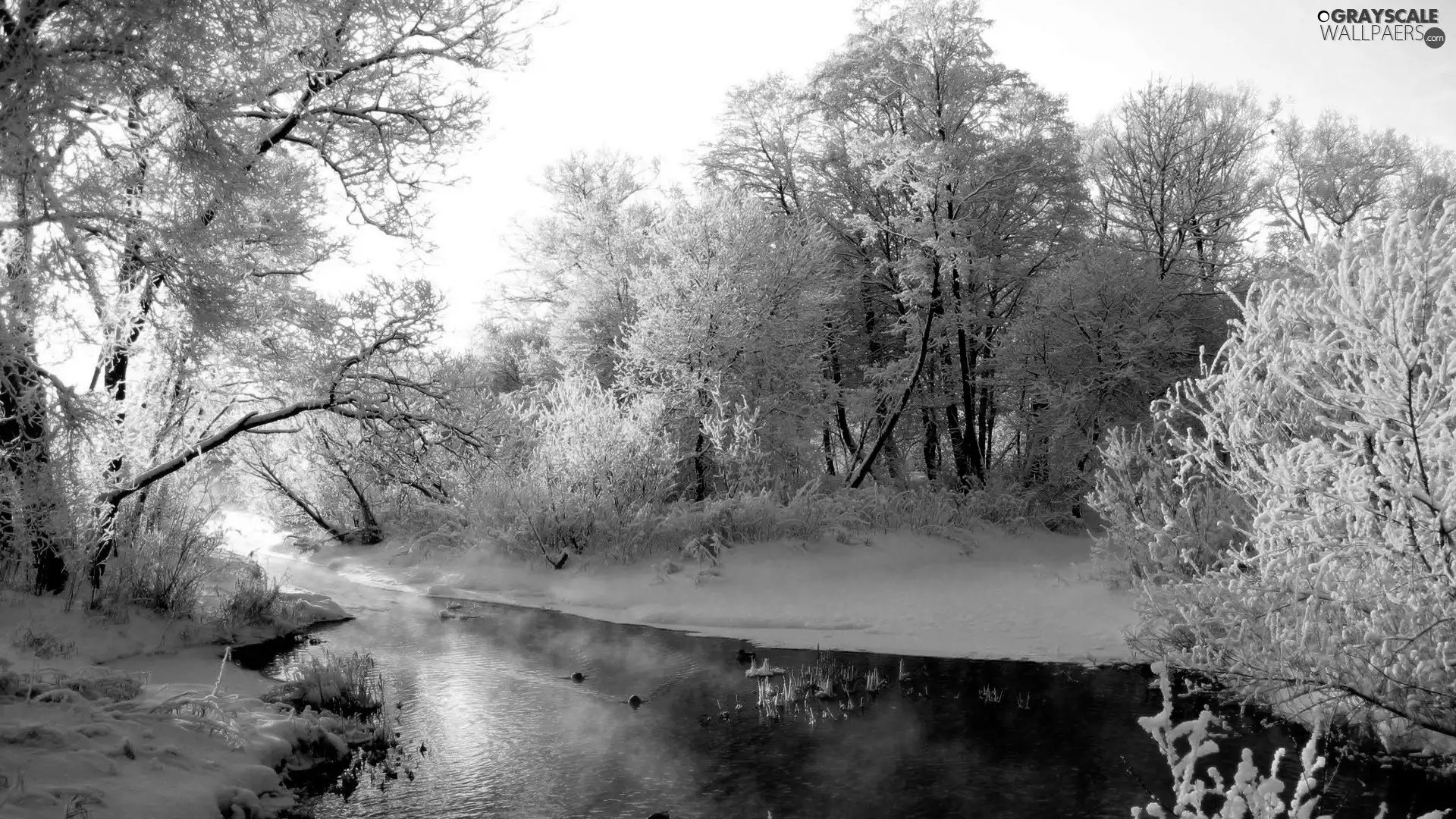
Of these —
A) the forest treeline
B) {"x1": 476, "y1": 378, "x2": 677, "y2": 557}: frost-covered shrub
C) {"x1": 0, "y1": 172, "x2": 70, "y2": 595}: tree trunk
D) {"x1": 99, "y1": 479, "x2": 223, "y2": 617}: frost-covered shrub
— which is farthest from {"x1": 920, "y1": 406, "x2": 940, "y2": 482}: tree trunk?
{"x1": 0, "y1": 172, "x2": 70, "y2": 595}: tree trunk

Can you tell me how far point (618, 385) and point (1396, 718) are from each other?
45.1 ft

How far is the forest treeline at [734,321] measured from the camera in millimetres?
6016

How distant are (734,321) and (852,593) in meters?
6.31

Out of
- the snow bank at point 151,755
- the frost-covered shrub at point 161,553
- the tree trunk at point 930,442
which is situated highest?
the tree trunk at point 930,442

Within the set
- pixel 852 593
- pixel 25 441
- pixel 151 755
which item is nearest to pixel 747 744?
pixel 151 755

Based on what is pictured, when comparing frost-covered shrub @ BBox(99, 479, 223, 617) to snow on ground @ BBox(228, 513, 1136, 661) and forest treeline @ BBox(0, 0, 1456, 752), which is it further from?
snow on ground @ BBox(228, 513, 1136, 661)

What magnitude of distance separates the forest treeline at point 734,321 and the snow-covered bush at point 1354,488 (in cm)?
5

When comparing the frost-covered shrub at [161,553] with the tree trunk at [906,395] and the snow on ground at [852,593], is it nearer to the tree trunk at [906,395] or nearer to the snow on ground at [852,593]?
the snow on ground at [852,593]

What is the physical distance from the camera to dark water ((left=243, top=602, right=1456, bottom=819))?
20.0 feet

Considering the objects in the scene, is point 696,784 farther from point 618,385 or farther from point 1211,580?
point 618,385

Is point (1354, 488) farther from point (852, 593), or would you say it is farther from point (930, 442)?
point (930, 442)

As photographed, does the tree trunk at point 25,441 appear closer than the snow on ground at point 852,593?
Yes

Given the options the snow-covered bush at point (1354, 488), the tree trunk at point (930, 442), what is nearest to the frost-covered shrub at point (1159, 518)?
the snow-covered bush at point (1354, 488)

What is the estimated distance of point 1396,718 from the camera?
6.70 meters
